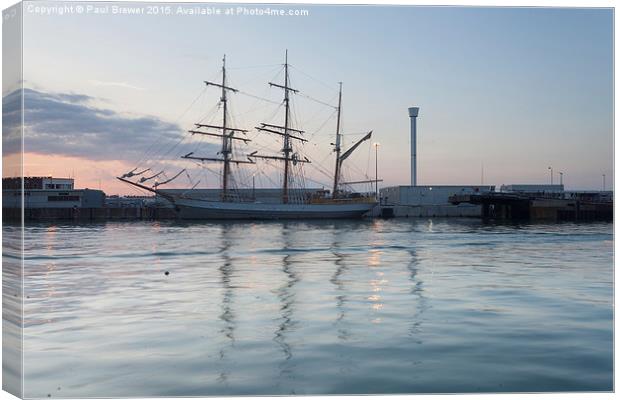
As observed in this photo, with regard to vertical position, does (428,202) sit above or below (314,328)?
above

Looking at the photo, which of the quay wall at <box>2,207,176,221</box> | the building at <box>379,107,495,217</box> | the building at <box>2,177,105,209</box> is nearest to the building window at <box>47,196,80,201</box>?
the building at <box>2,177,105,209</box>

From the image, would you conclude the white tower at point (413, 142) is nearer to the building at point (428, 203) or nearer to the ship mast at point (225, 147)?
the building at point (428, 203)

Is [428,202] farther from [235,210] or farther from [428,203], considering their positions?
[235,210]

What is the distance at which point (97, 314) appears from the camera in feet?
58.0

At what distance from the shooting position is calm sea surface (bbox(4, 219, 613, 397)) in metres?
11.4

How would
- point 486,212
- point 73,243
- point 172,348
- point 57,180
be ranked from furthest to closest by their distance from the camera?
point 57,180 → point 486,212 → point 73,243 → point 172,348

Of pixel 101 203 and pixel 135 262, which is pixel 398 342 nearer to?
pixel 135 262

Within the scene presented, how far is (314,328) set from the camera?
15.6 m

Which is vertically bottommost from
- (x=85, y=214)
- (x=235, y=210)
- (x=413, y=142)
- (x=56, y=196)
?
(x=85, y=214)

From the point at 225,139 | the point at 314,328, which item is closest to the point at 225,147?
the point at 225,139

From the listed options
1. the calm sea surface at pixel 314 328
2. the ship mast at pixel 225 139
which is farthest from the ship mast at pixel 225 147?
the calm sea surface at pixel 314 328

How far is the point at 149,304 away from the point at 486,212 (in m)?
101

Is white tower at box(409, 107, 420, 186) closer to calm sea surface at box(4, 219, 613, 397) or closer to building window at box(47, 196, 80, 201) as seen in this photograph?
building window at box(47, 196, 80, 201)

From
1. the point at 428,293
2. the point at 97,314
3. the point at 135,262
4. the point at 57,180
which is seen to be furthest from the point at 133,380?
the point at 57,180
